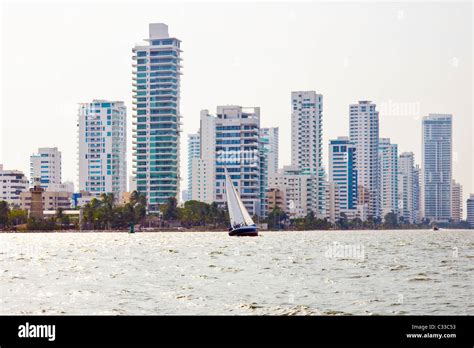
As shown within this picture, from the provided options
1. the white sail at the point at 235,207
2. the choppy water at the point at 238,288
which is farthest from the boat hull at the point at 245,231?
the choppy water at the point at 238,288

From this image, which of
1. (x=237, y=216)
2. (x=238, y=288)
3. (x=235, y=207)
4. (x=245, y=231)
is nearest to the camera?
(x=238, y=288)

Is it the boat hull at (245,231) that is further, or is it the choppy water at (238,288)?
the boat hull at (245,231)

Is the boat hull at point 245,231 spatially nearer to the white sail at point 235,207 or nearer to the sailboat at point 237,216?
the sailboat at point 237,216

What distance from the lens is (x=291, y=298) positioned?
45.5 metres

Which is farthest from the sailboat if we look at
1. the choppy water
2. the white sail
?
the choppy water

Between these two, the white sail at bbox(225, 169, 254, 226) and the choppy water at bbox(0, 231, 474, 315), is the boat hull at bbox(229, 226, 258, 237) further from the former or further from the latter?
the choppy water at bbox(0, 231, 474, 315)

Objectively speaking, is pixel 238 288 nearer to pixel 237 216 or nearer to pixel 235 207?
pixel 235 207

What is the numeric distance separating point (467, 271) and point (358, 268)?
27.4ft

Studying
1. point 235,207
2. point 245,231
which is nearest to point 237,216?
point 235,207

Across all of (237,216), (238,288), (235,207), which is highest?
(235,207)

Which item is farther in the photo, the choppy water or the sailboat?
the sailboat
